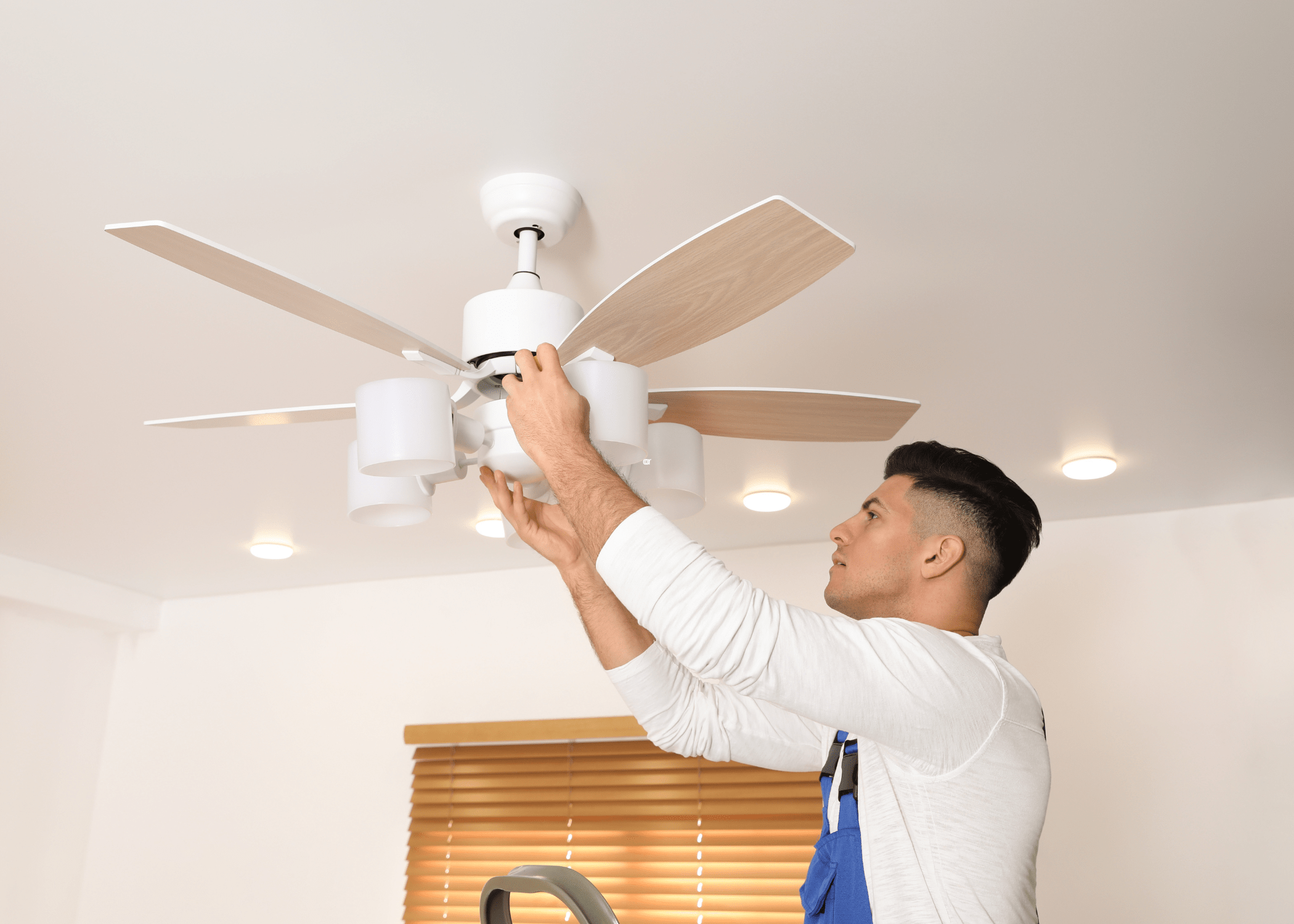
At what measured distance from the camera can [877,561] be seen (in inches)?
53.7

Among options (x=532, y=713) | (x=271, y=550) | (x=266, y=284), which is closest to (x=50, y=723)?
(x=271, y=550)

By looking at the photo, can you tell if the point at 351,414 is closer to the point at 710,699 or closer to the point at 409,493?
the point at 409,493

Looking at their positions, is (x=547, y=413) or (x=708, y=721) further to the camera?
(x=708, y=721)

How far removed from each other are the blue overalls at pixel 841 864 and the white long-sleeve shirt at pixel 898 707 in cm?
3

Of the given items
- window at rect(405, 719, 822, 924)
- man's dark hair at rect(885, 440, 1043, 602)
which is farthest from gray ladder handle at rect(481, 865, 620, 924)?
window at rect(405, 719, 822, 924)

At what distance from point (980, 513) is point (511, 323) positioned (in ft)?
2.15

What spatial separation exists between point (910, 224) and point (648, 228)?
0.39 meters

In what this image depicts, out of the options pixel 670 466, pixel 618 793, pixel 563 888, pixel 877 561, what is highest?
pixel 670 466

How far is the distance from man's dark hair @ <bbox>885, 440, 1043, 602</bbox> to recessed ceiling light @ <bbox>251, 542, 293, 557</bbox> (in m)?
2.36

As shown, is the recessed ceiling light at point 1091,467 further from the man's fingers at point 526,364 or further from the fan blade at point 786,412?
the man's fingers at point 526,364

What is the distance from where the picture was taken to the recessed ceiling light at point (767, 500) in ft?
9.12

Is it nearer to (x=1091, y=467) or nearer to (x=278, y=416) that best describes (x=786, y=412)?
(x=278, y=416)

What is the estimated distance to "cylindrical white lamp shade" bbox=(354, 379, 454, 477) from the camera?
111cm

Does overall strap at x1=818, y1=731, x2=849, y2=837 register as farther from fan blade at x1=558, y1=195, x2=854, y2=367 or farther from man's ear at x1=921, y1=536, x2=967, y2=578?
fan blade at x1=558, y1=195, x2=854, y2=367
